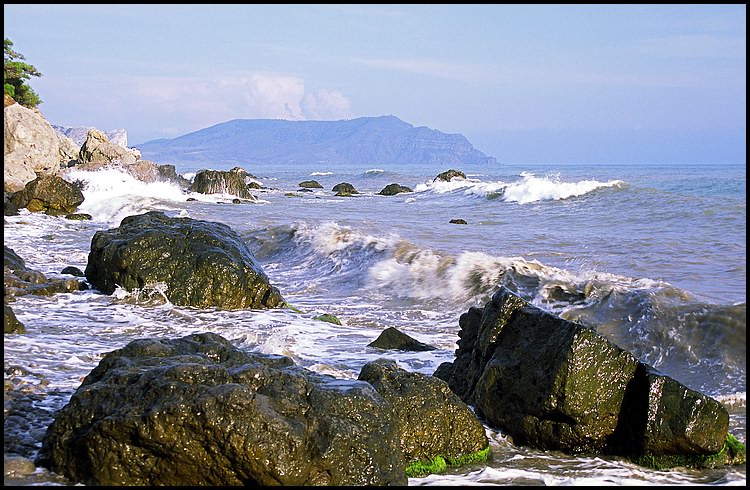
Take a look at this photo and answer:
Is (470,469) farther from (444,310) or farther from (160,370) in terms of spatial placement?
(444,310)

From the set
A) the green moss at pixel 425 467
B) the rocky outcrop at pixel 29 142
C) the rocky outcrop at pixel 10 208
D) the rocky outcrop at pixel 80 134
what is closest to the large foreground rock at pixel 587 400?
the green moss at pixel 425 467

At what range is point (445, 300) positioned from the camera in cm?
1073

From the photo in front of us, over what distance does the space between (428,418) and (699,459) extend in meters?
1.84

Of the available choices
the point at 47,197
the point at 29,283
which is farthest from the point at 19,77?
the point at 29,283

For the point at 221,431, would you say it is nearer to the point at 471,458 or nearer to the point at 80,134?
the point at 471,458

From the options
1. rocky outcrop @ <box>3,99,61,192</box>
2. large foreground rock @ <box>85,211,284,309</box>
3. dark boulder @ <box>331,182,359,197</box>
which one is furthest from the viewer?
dark boulder @ <box>331,182,359,197</box>

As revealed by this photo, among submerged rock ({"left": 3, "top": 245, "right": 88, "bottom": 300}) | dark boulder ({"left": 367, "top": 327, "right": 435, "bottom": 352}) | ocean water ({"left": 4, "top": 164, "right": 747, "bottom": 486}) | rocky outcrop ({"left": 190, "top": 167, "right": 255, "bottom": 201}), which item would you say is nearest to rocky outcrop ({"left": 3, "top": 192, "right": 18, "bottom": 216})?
ocean water ({"left": 4, "top": 164, "right": 747, "bottom": 486})

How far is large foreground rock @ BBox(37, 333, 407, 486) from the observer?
3834 mm

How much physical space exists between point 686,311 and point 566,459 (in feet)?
13.7

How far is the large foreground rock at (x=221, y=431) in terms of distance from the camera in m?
3.83

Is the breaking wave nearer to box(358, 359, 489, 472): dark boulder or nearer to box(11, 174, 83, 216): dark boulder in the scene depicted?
box(11, 174, 83, 216): dark boulder

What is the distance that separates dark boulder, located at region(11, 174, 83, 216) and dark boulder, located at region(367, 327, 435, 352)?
15.2m

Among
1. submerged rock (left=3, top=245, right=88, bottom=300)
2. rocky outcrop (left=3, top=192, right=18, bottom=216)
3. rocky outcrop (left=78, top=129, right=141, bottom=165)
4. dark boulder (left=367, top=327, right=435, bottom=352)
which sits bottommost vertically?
dark boulder (left=367, top=327, right=435, bottom=352)

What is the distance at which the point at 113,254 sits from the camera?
9680mm
